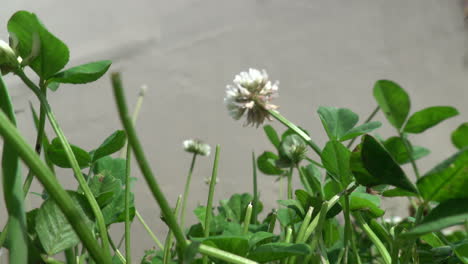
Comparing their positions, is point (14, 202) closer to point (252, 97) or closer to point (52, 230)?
point (52, 230)

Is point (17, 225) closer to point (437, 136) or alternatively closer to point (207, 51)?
point (207, 51)

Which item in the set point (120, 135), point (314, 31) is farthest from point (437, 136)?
point (120, 135)

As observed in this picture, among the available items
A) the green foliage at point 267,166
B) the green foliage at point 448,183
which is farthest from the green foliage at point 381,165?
the green foliage at point 267,166

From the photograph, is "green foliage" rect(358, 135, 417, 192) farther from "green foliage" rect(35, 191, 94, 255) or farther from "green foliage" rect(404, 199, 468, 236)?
"green foliage" rect(35, 191, 94, 255)

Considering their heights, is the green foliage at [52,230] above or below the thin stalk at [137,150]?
below

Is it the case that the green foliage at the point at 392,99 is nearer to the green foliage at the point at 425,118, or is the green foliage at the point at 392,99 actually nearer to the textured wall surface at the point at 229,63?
the green foliage at the point at 425,118

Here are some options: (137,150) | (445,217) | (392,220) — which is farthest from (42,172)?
(392,220)
